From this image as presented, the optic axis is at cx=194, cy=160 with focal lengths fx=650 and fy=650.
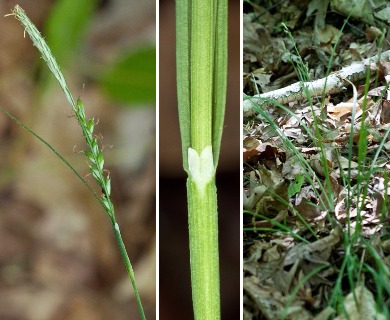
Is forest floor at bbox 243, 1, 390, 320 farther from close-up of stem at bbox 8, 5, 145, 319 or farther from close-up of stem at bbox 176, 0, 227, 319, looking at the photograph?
close-up of stem at bbox 8, 5, 145, 319

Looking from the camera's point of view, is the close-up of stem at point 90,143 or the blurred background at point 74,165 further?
the blurred background at point 74,165

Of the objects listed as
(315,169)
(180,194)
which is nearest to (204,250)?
(180,194)

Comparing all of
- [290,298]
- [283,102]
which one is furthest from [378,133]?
[290,298]

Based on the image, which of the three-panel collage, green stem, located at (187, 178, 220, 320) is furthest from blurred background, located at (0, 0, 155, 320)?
green stem, located at (187, 178, 220, 320)

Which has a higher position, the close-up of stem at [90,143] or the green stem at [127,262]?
the close-up of stem at [90,143]

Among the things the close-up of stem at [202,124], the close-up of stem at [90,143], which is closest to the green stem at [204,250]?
the close-up of stem at [202,124]

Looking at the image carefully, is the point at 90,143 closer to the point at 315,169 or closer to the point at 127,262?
the point at 127,262

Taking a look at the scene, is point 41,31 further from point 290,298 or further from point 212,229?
point 290,298

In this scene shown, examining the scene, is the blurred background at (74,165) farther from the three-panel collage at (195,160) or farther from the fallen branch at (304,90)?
the fallen branch at (304,90)
